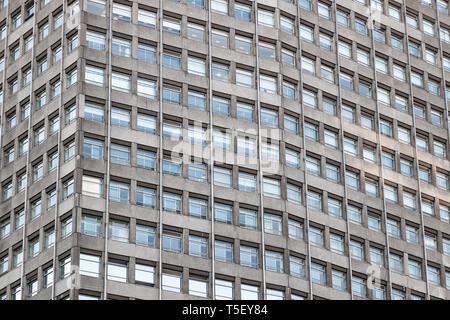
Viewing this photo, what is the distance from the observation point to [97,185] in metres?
85.7

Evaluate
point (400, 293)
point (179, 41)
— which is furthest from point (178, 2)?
point (400, 293)

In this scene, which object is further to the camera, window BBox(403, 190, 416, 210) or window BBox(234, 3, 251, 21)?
window BBox(403, 190, 416, 210)

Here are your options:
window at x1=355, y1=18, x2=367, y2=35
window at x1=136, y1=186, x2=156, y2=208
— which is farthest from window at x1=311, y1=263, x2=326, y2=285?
window at x1=355, y1=18, x2=367, y2=35

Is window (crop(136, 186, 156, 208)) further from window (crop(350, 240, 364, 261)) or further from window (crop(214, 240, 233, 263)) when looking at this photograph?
window (crop(350, 240, 364, 261))

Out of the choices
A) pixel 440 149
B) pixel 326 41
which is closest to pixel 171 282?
pixel 326 41

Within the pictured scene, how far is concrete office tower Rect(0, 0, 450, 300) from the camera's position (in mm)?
85625

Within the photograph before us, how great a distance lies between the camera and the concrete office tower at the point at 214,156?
8562cm

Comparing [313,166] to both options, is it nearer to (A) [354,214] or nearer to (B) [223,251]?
(A) [354,214]

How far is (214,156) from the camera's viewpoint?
90.7 metres

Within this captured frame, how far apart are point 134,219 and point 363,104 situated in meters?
27.2

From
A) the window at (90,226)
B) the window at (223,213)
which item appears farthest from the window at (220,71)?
the window at (90,226)

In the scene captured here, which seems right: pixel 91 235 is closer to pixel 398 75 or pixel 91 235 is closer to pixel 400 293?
pixel 400 293

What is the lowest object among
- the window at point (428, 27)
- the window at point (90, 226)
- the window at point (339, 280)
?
the window at point (339, 280)

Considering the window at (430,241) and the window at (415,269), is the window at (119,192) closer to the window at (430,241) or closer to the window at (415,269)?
the window at (415,269)
